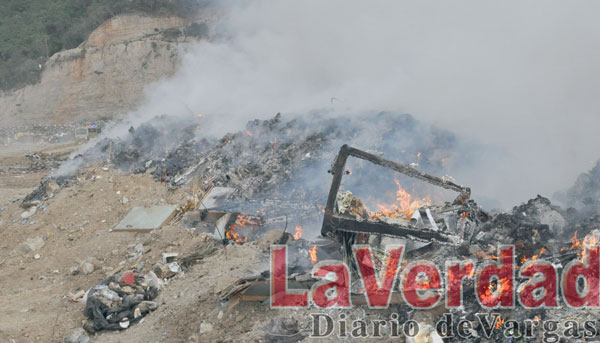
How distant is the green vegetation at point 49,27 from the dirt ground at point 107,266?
802 inches

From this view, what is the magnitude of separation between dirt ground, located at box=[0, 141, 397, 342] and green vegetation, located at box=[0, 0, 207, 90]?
20375 mm

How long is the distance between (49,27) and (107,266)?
108ft

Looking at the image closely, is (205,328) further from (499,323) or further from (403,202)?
(403,202)

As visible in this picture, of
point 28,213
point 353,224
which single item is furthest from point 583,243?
point 28,213

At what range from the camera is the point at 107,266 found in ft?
31.6

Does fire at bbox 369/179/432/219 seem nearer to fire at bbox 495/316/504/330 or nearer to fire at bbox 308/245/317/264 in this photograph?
fire at bbox 308/245/317/264

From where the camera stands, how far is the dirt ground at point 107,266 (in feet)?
22.9

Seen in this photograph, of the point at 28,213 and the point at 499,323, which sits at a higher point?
the point at 28,213

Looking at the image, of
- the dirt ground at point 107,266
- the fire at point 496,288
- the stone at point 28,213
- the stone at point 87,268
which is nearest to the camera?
the fire at point 496,288

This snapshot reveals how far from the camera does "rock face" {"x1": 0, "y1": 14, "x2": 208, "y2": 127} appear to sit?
2875 centimetres

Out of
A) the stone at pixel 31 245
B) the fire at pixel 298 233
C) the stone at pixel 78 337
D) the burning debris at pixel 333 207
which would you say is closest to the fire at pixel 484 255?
the burning debris at pixel 333 207

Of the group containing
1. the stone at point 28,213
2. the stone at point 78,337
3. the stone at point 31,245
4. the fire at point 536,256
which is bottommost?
the stone at point 78,337

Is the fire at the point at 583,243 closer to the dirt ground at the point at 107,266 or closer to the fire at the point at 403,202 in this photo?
the dirt ground at the point at 107,266

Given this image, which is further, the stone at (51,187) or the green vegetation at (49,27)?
the green vegetation at (49,27)
